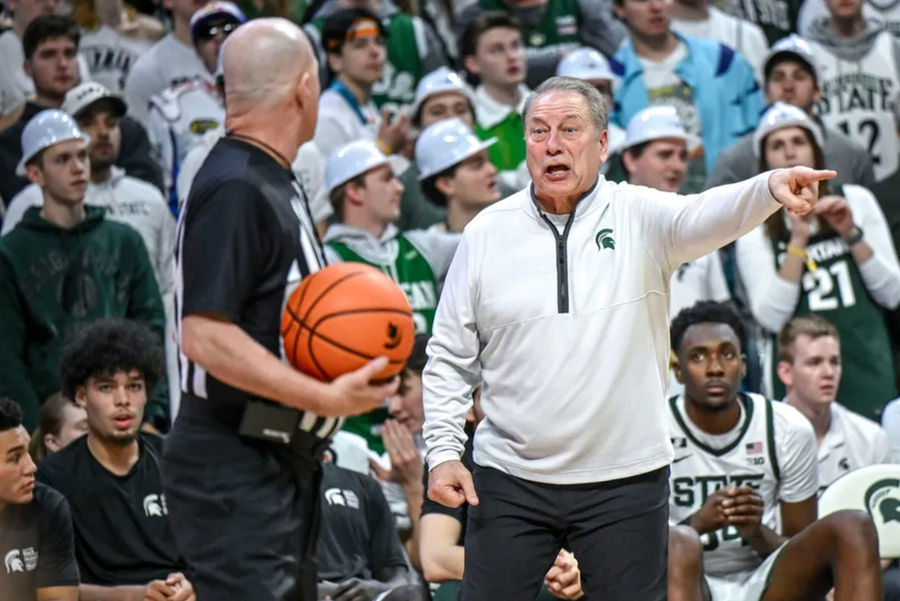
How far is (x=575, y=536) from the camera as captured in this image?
4.48m

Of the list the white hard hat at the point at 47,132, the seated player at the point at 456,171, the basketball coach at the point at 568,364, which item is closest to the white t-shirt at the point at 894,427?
the seated player at the point at 456,171

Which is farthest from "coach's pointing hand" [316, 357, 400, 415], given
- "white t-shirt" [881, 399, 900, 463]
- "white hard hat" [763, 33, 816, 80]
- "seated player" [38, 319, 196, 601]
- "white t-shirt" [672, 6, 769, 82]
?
"white t-shirt" [672, 6, 769, 82]

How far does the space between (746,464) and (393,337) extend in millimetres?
3008

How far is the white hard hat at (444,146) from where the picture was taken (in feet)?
29.4

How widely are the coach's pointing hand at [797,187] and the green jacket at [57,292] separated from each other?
4287mm

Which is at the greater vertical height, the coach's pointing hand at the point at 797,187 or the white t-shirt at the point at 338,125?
the white t-shirt at the point at 338,125

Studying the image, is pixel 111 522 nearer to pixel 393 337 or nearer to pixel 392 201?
pixel 392 201

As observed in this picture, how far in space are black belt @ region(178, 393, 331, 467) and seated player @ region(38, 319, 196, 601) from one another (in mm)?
2443

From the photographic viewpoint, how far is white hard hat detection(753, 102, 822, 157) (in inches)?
347

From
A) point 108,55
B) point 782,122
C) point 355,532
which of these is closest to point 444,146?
point 782,122

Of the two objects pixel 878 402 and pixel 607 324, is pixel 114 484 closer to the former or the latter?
pixel 607 324

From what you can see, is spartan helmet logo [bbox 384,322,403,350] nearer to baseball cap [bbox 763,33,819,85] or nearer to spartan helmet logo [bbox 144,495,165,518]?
spartan helmet logo [bbox 144,495,165,518]

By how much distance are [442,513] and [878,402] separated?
3153 millimetres

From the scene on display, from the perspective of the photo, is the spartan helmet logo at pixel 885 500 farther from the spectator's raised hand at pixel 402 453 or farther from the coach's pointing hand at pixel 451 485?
the coach's pointing hand at pixel 451 485
